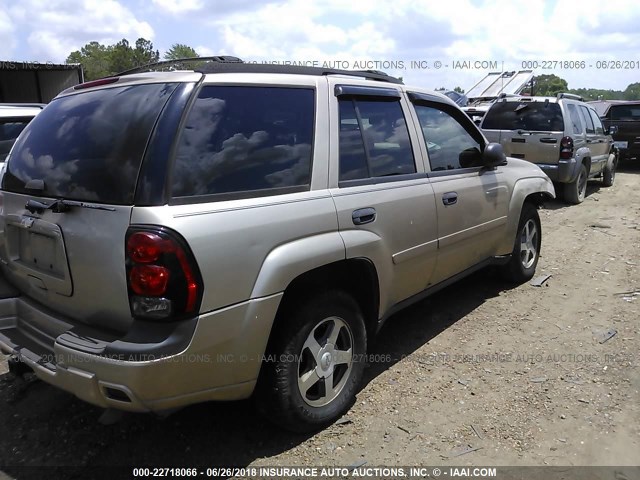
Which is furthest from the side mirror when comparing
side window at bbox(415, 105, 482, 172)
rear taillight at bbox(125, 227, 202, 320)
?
rear taillight at bbox(125, 227, 202, 320)

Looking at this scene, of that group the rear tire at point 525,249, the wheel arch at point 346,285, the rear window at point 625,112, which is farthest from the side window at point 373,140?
the rear window at point 625,112

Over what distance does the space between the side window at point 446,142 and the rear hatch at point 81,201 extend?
6.74 ft

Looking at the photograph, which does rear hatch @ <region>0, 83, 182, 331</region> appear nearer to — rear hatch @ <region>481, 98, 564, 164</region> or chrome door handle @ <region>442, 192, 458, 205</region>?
chrome door handle @ <region>442, 192, 458, 205</region>

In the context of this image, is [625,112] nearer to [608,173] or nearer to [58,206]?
[608,173]

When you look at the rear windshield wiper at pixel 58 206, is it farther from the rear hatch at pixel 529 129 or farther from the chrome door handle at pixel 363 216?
the rear hatch at pixel 529 129

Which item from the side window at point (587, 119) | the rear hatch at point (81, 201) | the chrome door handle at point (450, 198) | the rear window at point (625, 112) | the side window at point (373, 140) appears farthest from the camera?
the rear window at point (625, 112)

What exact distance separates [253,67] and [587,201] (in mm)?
9566

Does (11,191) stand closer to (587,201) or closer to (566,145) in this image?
(566,145)

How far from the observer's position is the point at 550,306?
4828mm

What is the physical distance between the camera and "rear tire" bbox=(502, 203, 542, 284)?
16.6 ft

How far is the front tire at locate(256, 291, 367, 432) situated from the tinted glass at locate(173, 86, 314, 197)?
2.29ft

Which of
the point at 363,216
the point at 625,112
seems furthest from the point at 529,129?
the point at 625,112

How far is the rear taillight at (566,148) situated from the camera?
922cm

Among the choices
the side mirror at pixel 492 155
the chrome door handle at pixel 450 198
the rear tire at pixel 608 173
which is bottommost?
the rear tire at pixel 608 173
